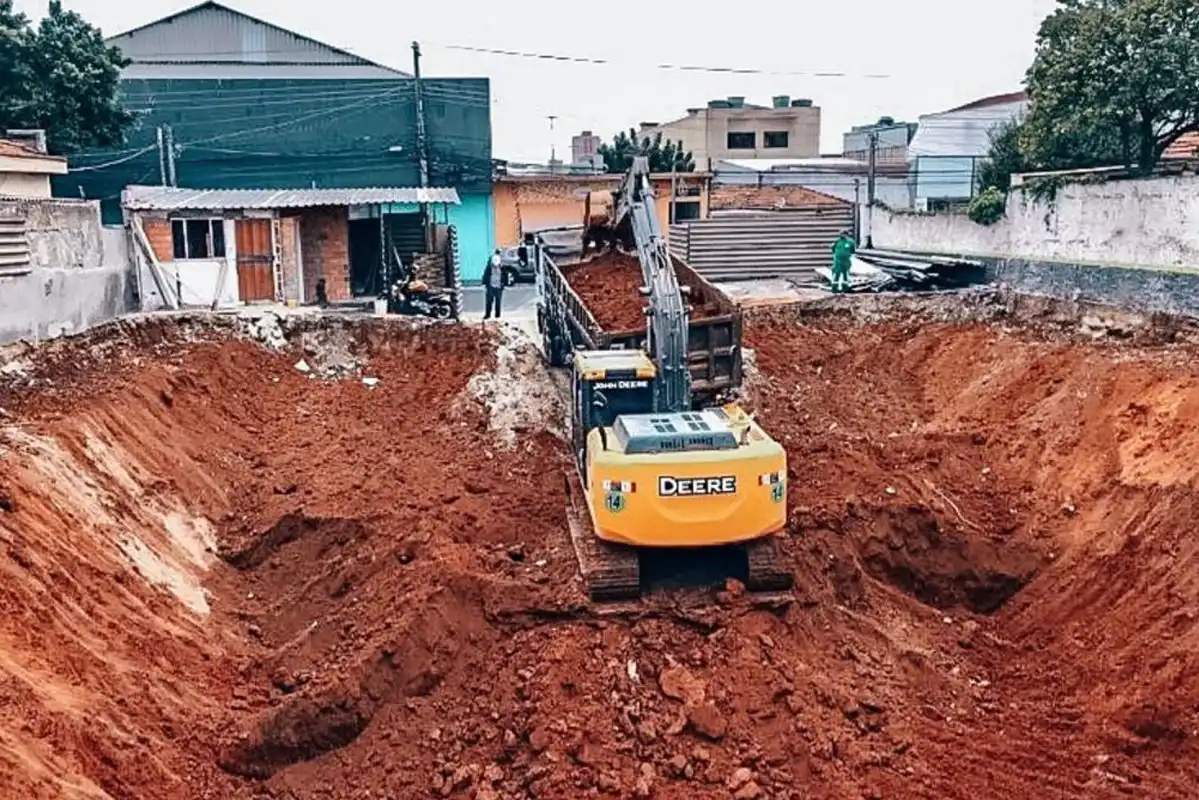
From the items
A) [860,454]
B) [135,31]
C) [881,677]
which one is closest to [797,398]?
[860,454]

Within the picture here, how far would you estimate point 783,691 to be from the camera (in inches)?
374

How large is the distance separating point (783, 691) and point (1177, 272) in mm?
10667

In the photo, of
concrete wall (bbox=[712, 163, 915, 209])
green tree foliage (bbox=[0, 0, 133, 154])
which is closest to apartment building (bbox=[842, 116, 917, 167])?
concrete wall (bbox=[712, 163, 915, 209])

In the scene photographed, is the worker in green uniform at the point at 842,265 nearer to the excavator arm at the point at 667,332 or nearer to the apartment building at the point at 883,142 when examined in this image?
the excavator arm at the point at 667,332

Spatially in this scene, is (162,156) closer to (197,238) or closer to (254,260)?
(197,238)

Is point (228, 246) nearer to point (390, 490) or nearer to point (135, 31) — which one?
point (390, 490)

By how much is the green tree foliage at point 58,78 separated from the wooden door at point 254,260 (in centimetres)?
652

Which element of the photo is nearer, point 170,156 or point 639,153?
point 170,156

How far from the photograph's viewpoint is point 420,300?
75.6 feet

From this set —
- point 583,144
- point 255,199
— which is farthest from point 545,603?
point 583,144

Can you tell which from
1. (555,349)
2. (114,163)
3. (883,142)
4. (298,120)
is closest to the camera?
(555,349)

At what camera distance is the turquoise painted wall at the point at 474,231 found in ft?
122

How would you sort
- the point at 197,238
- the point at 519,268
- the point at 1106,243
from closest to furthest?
1. the point at 1106,243
2. the point at 197,238
3. the point at 519,268

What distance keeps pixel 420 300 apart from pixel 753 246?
9.83 m
